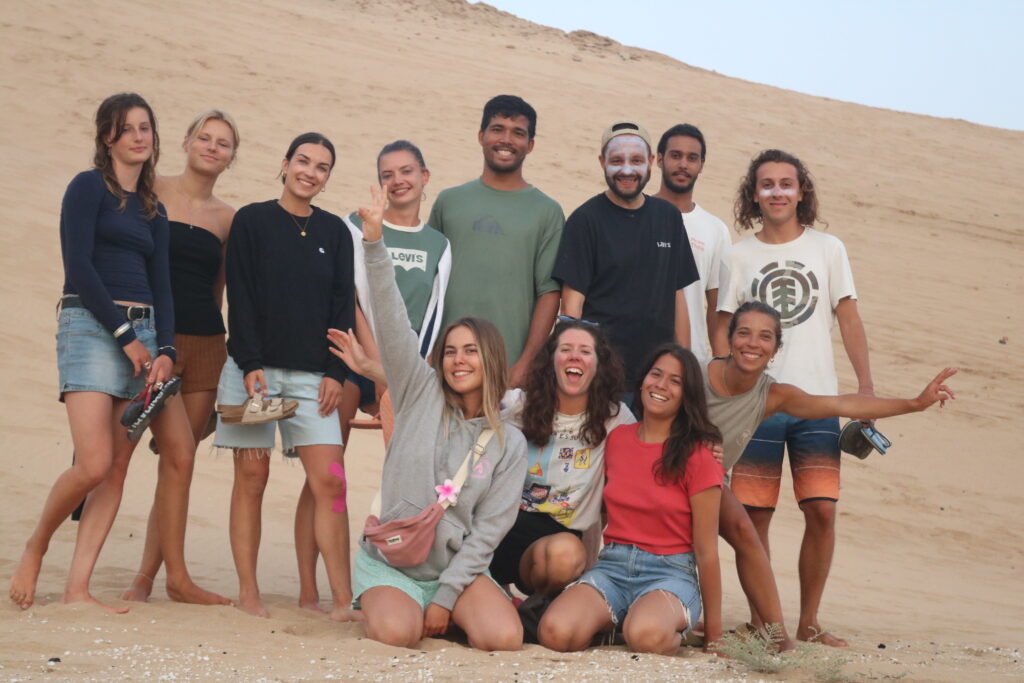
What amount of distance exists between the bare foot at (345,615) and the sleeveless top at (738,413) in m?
1.68

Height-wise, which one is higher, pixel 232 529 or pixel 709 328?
pixel 709 328

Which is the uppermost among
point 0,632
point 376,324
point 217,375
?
point 376,324

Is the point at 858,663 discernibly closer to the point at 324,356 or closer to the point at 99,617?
the point at 324,356

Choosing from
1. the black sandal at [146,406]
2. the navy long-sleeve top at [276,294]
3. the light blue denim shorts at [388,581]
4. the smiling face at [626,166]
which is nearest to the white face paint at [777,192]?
the smiling face at [626,166]

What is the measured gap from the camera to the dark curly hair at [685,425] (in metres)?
4.36

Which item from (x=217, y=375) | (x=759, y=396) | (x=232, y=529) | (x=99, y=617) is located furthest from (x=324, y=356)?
(x=759, y=396)

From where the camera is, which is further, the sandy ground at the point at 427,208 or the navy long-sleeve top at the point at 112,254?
the navy long-sleeve top at the point at 112,254

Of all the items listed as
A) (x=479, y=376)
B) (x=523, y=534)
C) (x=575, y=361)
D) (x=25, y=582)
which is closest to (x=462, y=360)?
(x=479, y=376)

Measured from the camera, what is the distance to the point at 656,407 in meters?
4.44

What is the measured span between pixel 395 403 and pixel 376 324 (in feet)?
1.16

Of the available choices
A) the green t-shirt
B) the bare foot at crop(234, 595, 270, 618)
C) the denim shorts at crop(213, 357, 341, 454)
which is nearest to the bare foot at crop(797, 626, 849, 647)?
the green t-shirt

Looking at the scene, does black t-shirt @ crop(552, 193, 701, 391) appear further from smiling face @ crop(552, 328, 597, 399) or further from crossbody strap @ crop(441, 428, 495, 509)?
crossbody strap @ crop(441, 428, 495, 509)

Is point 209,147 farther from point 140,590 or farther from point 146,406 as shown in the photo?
point 140,590

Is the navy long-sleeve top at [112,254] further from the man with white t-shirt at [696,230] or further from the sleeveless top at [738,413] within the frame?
the man with white t-shirt at [696,230]
